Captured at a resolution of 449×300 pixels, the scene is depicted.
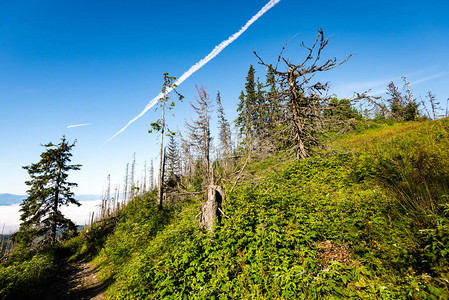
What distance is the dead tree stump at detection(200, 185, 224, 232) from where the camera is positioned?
5.21 meters

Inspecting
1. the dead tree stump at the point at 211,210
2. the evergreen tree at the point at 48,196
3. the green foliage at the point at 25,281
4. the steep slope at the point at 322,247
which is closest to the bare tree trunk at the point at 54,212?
the evergreen tree at the point at 48,196

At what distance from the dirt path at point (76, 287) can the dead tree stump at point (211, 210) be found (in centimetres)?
589

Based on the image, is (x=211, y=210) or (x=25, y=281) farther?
(x=25, y=281)

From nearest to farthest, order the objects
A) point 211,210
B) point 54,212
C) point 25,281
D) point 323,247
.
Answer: point 323,247 < point 211,210 < point 25,281 < point 54,212

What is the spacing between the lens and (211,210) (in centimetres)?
538

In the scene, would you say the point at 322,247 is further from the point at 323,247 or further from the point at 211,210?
the point at 211,210

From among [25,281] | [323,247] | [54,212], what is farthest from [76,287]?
[54,212]

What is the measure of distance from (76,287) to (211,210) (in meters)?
9.76

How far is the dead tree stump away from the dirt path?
5.89 m

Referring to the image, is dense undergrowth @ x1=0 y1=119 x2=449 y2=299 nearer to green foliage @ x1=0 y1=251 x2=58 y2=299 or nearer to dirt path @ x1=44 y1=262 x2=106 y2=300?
dirt path @ x1=44 y1=262 x2=106 y2=300

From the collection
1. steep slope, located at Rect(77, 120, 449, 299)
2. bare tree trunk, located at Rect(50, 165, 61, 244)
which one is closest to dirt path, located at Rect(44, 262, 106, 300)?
steep slope, located at Rect(77, 120, 449, 299)

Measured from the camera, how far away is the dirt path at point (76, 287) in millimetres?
7703

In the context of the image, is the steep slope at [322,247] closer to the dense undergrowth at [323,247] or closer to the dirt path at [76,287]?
the dense undergrowth at [323,247]

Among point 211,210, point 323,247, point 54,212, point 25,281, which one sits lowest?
point 25,281
